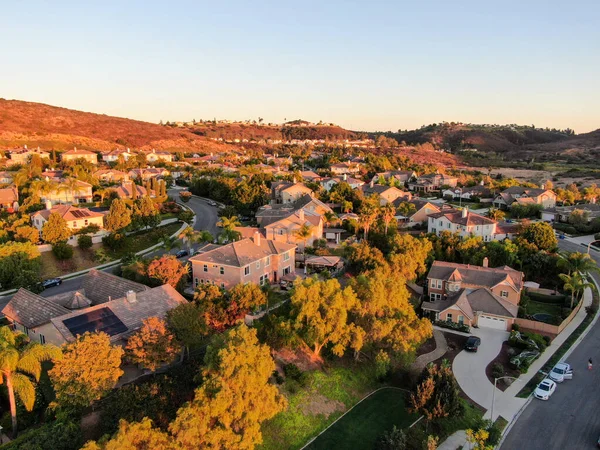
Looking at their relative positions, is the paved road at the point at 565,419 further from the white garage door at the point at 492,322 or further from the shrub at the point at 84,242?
the shrub at the point at 84,242

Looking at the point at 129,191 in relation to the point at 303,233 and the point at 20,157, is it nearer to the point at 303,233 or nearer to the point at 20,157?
the point at 303,233

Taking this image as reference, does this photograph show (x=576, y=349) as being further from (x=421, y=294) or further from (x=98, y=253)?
(x=98, y=253)

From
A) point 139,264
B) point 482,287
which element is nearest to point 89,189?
point 139,264

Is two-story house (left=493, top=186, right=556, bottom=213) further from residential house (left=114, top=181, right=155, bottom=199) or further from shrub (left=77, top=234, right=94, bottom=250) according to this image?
shrub (left=77, top=234, right=94, bottom=250)

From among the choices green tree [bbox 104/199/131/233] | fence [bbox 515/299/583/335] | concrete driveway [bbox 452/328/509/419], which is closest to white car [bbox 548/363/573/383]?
concrete driveway [bbox 452/328/509/419]

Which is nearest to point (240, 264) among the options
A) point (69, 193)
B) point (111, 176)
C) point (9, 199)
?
point (69, 193)

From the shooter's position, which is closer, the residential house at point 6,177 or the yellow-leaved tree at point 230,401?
the yellow-leaved tree at point 230,401

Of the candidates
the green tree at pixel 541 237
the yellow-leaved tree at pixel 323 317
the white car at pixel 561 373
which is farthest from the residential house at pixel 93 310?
the green tree at pixel 541 237

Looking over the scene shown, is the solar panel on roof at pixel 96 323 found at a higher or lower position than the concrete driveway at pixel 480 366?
higher
